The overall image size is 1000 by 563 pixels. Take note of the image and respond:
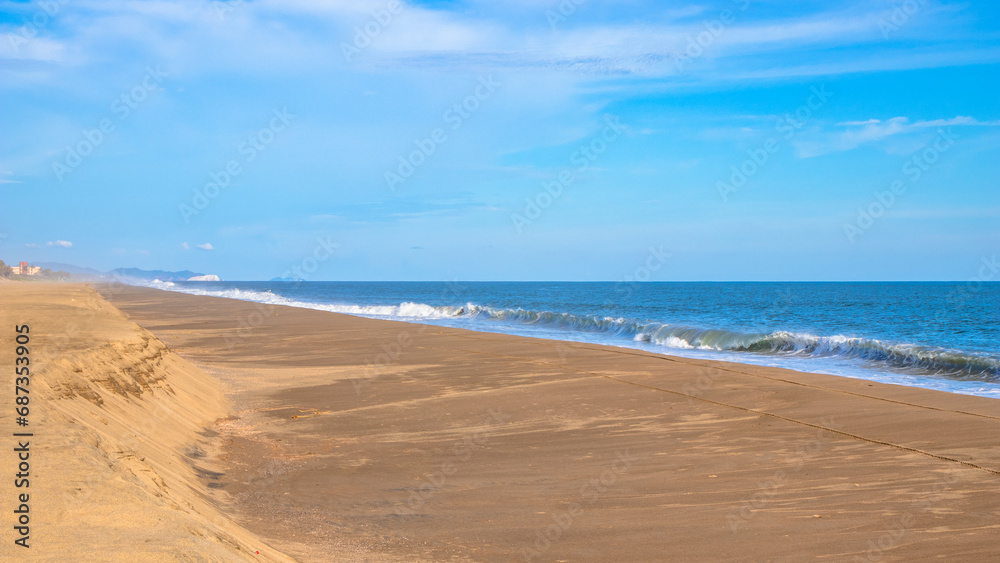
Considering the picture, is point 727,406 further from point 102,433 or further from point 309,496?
point 102,433

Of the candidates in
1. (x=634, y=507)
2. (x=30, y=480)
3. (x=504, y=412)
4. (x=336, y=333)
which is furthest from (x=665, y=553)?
(x=336, y=333)

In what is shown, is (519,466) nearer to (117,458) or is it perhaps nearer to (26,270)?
(117,458)

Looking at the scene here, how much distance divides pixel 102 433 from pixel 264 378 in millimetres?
8393

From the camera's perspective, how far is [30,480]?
4.17m

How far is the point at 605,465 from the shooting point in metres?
7.66

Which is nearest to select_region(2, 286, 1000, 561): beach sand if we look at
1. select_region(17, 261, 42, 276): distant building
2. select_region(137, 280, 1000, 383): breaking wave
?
select_region(137, 280, 1000, 383): breaking wave
